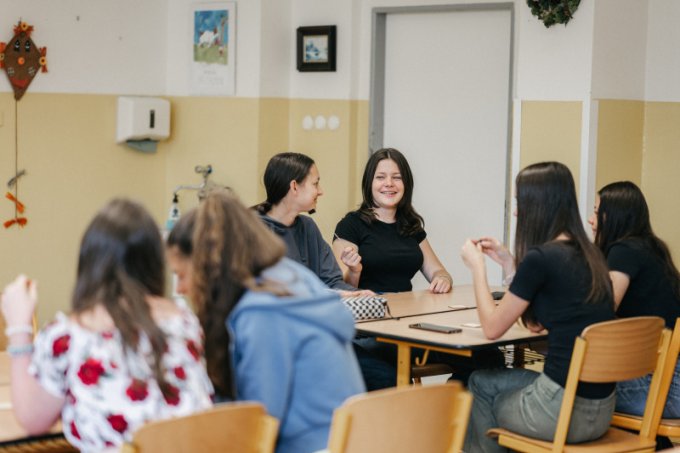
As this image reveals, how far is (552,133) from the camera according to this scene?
5574 mm

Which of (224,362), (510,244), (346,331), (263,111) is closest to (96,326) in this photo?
(224,362)

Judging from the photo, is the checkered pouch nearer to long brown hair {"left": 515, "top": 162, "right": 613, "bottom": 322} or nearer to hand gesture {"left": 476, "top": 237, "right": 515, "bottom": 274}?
hand gesture {"left": 476, "top": 237, "right": 515, "bottom": 274}

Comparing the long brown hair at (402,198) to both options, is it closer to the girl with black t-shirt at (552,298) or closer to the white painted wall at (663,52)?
the girl with black t-shirt at (552,298)

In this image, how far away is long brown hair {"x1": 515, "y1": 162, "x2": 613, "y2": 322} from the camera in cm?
327

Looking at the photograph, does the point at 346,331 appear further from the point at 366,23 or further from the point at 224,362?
the point at 366,23

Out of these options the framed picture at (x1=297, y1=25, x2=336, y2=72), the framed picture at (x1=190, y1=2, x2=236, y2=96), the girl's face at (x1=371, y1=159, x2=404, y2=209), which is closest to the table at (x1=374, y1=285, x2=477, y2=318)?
the girl's face at (x1=371, y1=159, x2=404, y2=209)

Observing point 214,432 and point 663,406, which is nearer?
point 214,432

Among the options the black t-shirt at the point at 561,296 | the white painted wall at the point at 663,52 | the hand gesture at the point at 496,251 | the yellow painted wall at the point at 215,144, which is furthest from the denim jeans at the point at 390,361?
the yellow painted wall at the point at 215,144

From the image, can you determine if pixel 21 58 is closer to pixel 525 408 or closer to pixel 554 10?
pixel 554 10

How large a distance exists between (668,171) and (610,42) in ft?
2.54

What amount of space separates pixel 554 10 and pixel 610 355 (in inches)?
109

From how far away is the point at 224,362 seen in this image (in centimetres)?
233

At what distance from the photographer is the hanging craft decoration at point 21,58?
5746 millimetres

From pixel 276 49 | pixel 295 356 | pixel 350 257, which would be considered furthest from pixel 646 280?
pixel 276 49
